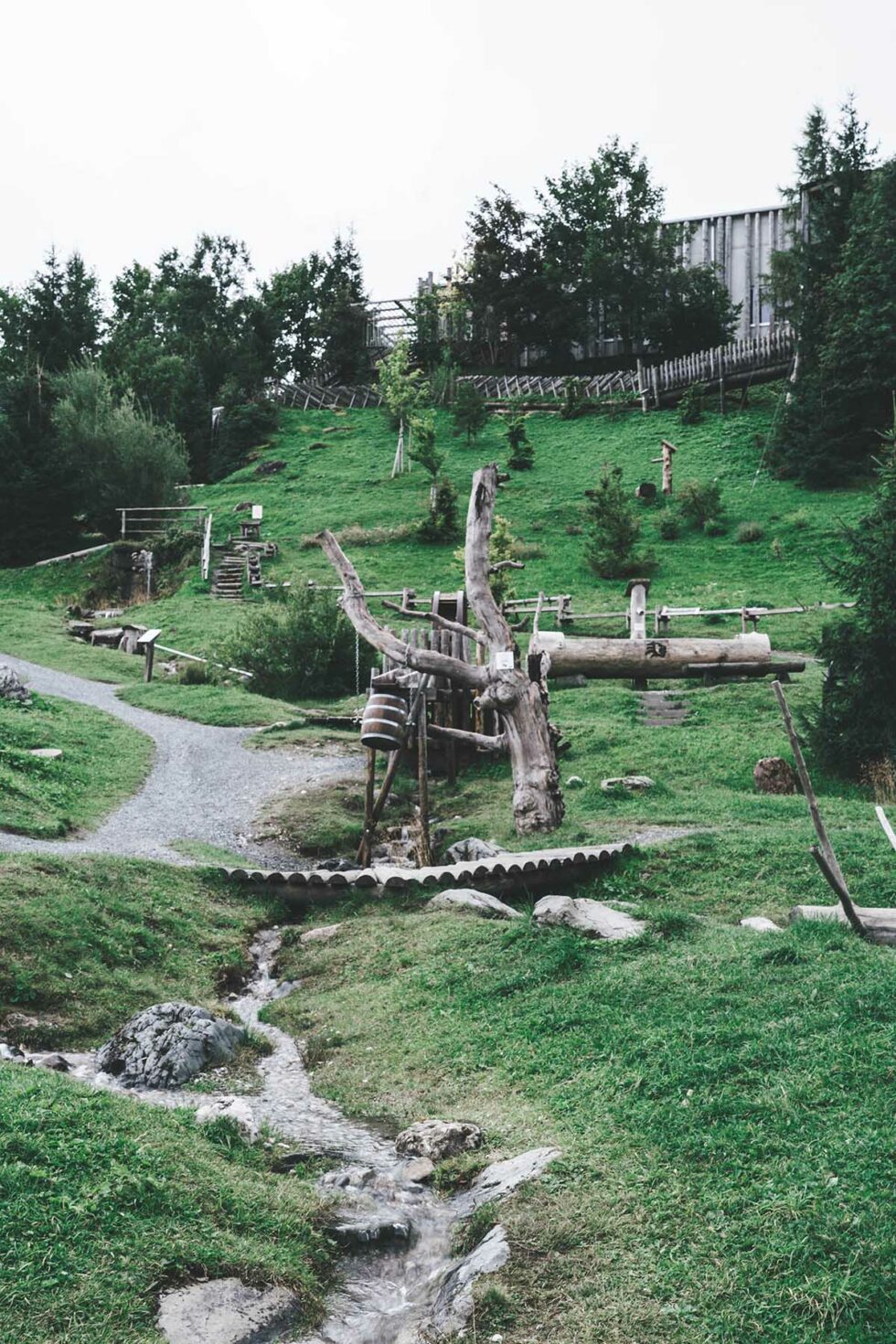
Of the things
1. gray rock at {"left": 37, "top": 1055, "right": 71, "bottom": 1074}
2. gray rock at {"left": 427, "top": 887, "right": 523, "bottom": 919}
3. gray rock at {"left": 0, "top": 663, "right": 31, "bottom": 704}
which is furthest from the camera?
gray rock at {"left": 0, "top": 663, "right": 31, "bottom": 704}

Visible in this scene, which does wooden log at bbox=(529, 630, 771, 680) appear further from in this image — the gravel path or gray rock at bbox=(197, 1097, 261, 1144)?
gray rock at bbox=(197, 1097, 261, 1144)

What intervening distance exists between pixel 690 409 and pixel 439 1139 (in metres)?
46.1

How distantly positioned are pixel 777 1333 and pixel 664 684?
21310mm

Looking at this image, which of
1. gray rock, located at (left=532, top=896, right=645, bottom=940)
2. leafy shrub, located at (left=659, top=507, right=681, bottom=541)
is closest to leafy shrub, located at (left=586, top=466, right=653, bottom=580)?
leafy shrub, located at (left=659, top=507, right=681, bottom=541)

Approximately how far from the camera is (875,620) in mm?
18688

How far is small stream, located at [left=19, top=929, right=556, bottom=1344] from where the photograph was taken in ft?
20.5

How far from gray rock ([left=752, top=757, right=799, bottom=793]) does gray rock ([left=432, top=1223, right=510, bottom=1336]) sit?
12287mm

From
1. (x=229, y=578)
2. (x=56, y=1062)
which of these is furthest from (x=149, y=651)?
(x=56, y=1062)

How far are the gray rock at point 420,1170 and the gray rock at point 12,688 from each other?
17.4m

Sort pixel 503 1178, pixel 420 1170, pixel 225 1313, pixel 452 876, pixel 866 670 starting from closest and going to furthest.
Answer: pixel 225 1313, pixel 503 1178, pixel 420 1170, pixel 452 876, pixel 866 670

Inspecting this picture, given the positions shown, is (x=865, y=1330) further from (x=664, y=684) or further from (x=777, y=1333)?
(x=664, y=684)

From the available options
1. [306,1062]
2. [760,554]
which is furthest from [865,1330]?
[760,554]

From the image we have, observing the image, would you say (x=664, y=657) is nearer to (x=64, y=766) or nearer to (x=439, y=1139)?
(x=64, y=766)

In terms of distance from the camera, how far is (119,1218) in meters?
6.26
